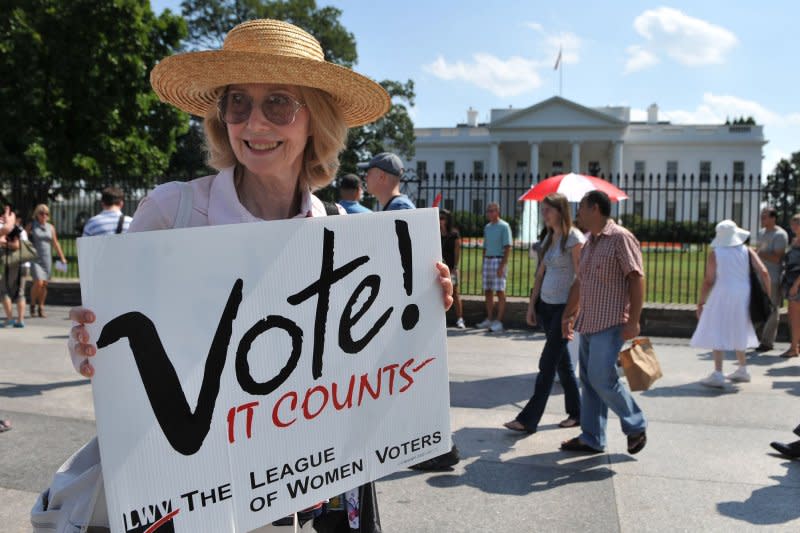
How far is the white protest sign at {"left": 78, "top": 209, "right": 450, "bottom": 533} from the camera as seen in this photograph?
1.46 metres

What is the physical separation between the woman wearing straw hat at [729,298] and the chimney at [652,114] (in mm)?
77203

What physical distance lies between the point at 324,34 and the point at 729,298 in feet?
113

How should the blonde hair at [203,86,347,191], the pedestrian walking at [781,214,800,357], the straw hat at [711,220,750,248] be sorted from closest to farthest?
the blonde hair at [203,86,347,191] < the straw hat at [711,220,750,248] < the pedestrian walking at [781,214,800,357]

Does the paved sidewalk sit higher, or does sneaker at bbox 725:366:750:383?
sneaker at bbox 725:366:750:383

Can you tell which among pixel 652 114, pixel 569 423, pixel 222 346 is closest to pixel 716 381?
pixel 569 423

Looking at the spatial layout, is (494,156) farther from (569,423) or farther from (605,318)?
(605,318)

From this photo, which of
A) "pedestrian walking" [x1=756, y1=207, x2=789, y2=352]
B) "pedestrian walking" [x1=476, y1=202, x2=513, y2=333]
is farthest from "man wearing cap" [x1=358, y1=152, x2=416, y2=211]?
"pedestrian walking" [x1=756, y1=207, x2=789, y2=352]

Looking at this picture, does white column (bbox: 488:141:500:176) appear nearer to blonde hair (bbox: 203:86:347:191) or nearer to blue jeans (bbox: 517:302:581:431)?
blue jeans (bbox: 517:302:581:431)

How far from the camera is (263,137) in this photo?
1.82 meters

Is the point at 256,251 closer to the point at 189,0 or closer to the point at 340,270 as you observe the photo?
the point at 340,270

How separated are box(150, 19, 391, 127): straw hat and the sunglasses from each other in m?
0.04

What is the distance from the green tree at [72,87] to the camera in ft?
68.6

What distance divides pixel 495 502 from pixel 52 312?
32.8ft

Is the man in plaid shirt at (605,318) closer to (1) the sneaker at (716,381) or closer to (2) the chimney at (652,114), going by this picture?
(1) the sneaker at (716,381)
